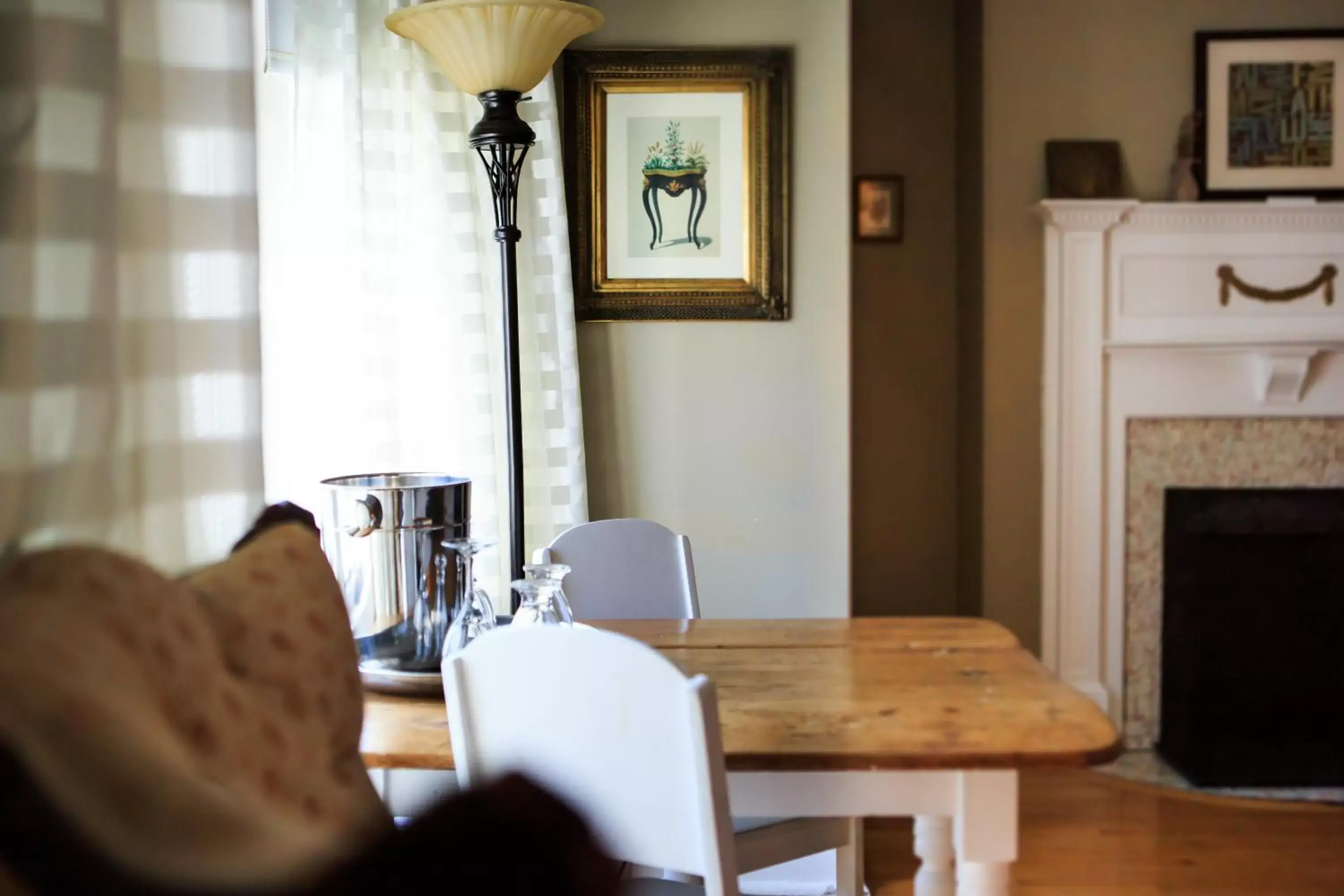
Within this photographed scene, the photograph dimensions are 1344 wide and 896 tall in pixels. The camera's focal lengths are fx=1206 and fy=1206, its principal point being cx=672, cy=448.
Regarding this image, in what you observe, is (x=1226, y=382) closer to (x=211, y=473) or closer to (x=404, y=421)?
(x=404, y=421)

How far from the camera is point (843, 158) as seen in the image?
294 cm

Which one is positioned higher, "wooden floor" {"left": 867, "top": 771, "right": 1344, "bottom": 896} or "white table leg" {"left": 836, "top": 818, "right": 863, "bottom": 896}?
"white table leg" {"left": 836, "top": 818, "right": 863, "bottom": 896}

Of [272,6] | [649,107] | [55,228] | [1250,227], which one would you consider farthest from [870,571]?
[55,228]

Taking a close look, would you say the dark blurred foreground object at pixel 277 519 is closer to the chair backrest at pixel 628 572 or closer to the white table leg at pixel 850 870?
the chair backrest at pixel 628 572

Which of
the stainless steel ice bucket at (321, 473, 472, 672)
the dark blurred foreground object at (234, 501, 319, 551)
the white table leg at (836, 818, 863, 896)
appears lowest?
the white table leg at (836, 818, 863, 896)

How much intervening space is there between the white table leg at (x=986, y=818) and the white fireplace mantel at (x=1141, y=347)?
7.49ft

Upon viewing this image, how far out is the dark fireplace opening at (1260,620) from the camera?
3.55 metres

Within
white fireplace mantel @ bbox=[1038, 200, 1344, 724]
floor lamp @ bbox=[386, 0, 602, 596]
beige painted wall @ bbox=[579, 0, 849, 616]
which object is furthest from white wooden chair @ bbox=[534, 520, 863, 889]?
white fireplace mantel @ bbox=[1038, 200, 1344, 724]

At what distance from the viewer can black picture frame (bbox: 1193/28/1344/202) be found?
11.6 feet

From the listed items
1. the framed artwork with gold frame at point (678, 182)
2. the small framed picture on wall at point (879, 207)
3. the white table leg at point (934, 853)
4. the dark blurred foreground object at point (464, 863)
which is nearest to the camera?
the dark blurred foreground object at point (464, 863)

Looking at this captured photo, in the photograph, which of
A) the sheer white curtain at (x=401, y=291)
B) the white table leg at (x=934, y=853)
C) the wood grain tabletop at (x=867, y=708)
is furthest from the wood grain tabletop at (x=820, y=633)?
the sheer white curtain at (x=401, y=291)

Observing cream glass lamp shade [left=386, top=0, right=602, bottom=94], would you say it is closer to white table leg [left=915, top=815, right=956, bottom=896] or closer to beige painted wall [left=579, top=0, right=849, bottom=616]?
beige painted wall [left=579, top=0, right=849, bottom=616]

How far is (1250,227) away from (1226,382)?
1.49ft

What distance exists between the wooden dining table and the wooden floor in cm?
105
